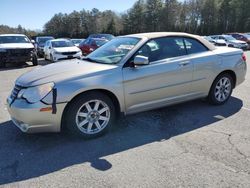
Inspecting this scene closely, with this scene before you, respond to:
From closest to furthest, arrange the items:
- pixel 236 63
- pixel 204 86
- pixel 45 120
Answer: pixel 45 120
pixel 204 86
pixel 236 63

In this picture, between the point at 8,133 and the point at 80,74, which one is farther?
the point at 8,133

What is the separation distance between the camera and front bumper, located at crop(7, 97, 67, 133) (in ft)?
13.0

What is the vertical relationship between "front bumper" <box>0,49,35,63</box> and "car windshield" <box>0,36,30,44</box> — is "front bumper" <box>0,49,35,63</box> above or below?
below

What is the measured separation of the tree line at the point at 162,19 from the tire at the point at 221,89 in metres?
55.7

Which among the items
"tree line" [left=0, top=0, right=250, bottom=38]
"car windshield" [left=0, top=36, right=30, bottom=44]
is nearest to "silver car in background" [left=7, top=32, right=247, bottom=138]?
"car windshield" [left=0, top=36, right=30, bottom=44]

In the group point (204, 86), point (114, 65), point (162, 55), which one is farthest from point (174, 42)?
point (114, 65)

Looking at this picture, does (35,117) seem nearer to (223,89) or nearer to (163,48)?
(163,48)

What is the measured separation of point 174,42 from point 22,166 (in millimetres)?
3363

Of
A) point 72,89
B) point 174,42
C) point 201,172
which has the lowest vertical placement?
point 201,172

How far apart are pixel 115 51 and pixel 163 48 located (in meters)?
0.86

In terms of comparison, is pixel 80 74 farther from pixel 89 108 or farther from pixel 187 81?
pixel 187 81

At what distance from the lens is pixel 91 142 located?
169 inches

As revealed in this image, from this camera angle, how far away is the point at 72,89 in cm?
407

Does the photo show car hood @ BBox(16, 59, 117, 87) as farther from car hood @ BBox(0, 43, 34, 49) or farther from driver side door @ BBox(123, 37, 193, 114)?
car hood @ BBox(0, 43, 34, 49)
